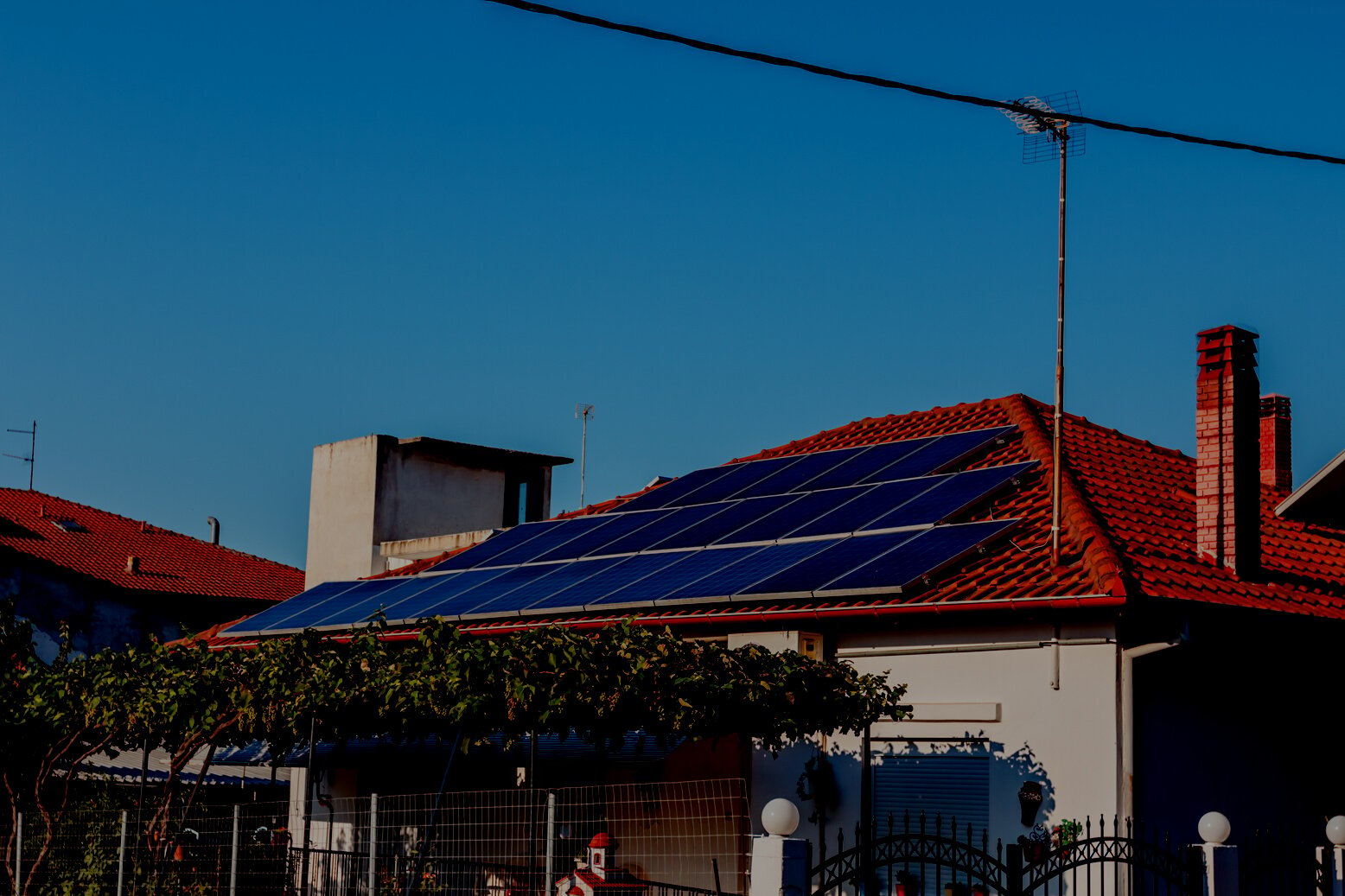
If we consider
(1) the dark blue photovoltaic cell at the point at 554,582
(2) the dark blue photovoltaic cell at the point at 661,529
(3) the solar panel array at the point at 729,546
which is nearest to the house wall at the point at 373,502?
(3) the solar panel array at the point at 729,546

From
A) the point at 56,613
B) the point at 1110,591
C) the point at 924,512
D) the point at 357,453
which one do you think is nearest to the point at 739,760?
the point at 924,512

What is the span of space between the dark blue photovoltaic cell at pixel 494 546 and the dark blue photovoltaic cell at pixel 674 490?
4.43 feet

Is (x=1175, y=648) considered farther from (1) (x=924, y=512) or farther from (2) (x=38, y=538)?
(2) (x=38, y=538)

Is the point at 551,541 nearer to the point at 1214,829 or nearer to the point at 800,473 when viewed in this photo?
the point at 800,473

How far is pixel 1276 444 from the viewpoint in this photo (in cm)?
2412

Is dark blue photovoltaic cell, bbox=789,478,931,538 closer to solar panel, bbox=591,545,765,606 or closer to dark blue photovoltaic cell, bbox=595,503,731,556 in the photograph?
solar panel, bbox=591,545,765,606

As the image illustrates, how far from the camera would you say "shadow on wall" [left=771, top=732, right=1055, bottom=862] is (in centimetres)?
1480

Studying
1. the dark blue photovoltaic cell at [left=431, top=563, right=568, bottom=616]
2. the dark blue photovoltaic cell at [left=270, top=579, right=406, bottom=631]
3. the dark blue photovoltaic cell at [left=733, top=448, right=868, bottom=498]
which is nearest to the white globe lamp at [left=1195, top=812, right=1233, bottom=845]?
the dark blue photovoltaic cell at [left=431, top=563, right=568, bottom=616]

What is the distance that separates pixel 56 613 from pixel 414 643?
28.6 meters

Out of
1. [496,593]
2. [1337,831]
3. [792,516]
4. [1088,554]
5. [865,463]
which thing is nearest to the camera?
[1337,831]

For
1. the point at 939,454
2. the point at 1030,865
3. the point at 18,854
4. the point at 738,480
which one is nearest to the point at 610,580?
the point at 939,454

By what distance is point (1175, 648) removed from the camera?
47.5ft

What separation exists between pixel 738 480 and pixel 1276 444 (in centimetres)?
838

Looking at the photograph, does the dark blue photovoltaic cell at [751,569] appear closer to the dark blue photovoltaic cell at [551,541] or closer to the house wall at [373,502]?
the dark blue photovoltaic cell at [551,541]
